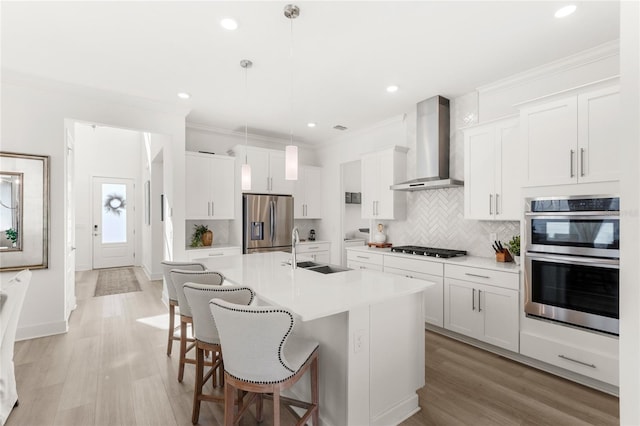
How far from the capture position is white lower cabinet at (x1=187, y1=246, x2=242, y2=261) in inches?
175

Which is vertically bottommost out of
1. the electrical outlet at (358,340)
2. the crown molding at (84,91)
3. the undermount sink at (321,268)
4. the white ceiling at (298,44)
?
the electrical outlet at (358,340)

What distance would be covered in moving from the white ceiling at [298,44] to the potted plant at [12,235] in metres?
1.66

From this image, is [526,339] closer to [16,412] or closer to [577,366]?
[577,366]

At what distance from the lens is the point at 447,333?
11.5 ft

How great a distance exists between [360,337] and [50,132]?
4030mm

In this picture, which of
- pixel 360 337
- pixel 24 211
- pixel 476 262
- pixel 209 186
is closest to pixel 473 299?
pixel 476 262

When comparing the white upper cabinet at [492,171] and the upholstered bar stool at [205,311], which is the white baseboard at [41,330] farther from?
the white upper cabinet at [492,171]

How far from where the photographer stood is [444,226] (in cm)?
407

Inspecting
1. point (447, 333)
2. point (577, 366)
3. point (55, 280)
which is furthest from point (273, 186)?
point (577, 366)

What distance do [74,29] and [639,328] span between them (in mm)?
3682

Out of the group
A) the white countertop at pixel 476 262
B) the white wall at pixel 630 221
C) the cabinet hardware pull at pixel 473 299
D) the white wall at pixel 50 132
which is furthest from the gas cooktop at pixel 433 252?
the white wall at pixel 50 132

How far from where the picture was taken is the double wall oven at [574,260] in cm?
231

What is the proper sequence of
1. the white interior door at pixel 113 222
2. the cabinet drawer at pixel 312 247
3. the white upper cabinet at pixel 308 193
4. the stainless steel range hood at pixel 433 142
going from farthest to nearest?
the white interior door at pixel 113 222, the white upper cabinet at pixel 308 193, the cabinet drawer at pixel 312 247, the stainless steel range hood at pixel 433 142

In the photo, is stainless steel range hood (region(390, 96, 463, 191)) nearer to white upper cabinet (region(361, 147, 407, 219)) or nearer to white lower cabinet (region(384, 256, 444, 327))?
white upper cabinet (region(361, 147, 407, 219))
